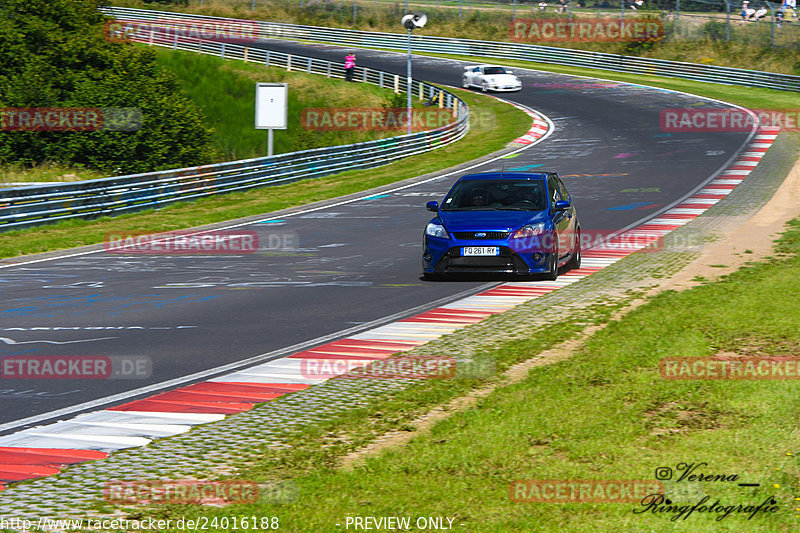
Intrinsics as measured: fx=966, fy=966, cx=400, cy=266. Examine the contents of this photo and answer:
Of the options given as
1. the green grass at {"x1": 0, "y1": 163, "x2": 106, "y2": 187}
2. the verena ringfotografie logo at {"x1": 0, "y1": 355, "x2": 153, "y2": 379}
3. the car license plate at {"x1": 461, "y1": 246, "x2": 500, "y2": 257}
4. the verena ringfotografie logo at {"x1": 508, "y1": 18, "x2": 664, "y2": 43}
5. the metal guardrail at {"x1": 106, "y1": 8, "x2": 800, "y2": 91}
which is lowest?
the green grass at {"x1": 0, "y1": 163, "x2": 106, "y2": 187}

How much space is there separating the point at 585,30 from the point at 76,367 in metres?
62.4

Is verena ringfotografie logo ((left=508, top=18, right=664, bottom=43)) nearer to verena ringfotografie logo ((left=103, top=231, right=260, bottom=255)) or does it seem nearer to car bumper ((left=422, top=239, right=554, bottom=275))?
verena ringfotografie logo ((left=103, top=231, right=260, bottom=255))

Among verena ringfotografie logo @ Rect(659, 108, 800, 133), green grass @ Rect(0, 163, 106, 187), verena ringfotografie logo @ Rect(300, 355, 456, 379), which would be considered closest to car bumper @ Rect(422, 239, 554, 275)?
verena ringfotografie logo @ Rect(300, 355, 456, 379)

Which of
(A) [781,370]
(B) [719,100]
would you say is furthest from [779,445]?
(B) [719,100]

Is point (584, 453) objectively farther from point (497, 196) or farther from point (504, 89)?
point (504, 89)

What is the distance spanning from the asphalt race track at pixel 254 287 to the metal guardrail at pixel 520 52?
73.1 feet

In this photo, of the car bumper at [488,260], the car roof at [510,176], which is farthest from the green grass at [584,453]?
→ the car roof at [510,176]

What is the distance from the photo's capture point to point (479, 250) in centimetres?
1423

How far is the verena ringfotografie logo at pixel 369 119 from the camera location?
45.3 m

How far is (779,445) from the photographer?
6473 millimetres

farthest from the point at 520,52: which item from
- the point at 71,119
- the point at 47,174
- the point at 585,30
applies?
the point at 47,174

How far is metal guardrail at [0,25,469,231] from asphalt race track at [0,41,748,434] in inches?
156

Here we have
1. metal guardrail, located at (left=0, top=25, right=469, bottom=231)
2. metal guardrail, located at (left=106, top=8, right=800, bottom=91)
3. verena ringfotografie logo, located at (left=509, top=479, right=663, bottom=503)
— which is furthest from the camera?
metal guardrail, located at (left=106, top=8, right=800, bottom=91)

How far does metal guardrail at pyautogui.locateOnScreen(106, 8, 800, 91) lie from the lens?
52531 mm
